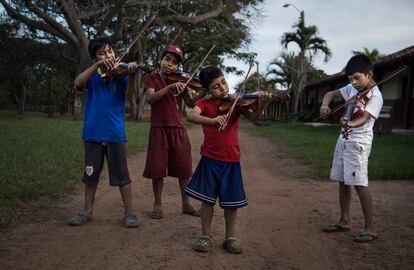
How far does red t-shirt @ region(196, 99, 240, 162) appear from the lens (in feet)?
12.2

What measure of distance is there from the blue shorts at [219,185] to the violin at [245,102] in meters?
0.45

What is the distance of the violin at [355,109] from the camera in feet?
13.1

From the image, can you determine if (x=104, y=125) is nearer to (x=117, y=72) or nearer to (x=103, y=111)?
(x=103, y=111)

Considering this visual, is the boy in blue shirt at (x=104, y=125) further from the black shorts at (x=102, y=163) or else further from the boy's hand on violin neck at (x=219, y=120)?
the boy's hand on violin neck at (x=219, y=120)

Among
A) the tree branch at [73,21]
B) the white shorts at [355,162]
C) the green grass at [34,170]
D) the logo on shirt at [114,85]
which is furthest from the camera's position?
the tree branch at [73,21]

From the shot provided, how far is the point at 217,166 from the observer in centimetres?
373

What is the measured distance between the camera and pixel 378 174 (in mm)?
7324

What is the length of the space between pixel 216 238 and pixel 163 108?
4.79 feet

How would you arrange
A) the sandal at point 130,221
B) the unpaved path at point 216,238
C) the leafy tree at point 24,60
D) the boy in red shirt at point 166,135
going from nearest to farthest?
the unpaved path at point 216,238
the sandal at point 130,221
the boy in red shirt at point 166,135
the leafy tree at point 24,60

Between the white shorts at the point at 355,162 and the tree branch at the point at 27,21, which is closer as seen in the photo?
the white shorts at the point at 355,162

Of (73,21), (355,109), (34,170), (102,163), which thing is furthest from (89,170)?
(73,21)

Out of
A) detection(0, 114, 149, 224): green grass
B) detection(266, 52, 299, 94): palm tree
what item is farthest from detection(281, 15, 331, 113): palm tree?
detection(0, 114, 149, 224): green grass

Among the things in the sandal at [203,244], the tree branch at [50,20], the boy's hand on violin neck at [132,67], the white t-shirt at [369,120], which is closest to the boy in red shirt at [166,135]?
the boy's hand on violin neck at [132,67]

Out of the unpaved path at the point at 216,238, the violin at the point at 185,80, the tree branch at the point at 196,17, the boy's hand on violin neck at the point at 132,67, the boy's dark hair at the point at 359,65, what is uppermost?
the tree branch at the point at 196,17
